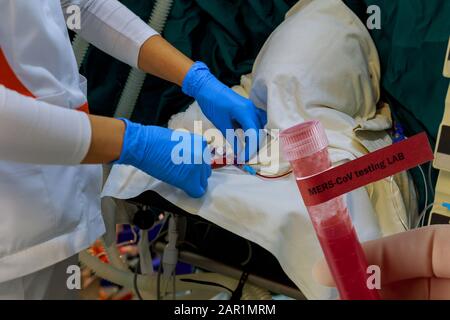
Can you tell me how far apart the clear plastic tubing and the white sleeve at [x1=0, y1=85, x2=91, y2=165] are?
0.38 meters

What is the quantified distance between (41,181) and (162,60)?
49 centimetres

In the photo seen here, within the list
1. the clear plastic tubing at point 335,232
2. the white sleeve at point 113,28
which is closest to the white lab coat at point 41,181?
the white sleeve at point 113,28

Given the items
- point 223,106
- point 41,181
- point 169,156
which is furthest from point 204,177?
point 41,181

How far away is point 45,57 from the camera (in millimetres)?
880

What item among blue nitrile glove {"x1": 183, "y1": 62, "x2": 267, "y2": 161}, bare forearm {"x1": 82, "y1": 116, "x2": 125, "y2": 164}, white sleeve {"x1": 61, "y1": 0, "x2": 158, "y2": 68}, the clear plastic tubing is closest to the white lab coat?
bare forearm {"x1": 82, "y1": 116, "x2": 125, "y2": 164}

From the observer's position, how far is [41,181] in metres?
0.88

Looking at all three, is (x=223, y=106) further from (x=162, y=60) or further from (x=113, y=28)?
(x=113, y=28)

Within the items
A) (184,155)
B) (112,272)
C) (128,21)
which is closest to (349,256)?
(184,155)

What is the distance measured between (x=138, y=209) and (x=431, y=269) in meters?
0.85

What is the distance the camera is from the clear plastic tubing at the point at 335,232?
1.77 feet

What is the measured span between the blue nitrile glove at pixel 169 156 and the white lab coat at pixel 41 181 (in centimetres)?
12

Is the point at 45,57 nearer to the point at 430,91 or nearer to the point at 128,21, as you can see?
the point at 128,21

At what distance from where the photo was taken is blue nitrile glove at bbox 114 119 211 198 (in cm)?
93

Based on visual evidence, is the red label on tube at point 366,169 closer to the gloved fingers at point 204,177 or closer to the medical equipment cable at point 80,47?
the gloved fingers at point 204,177
